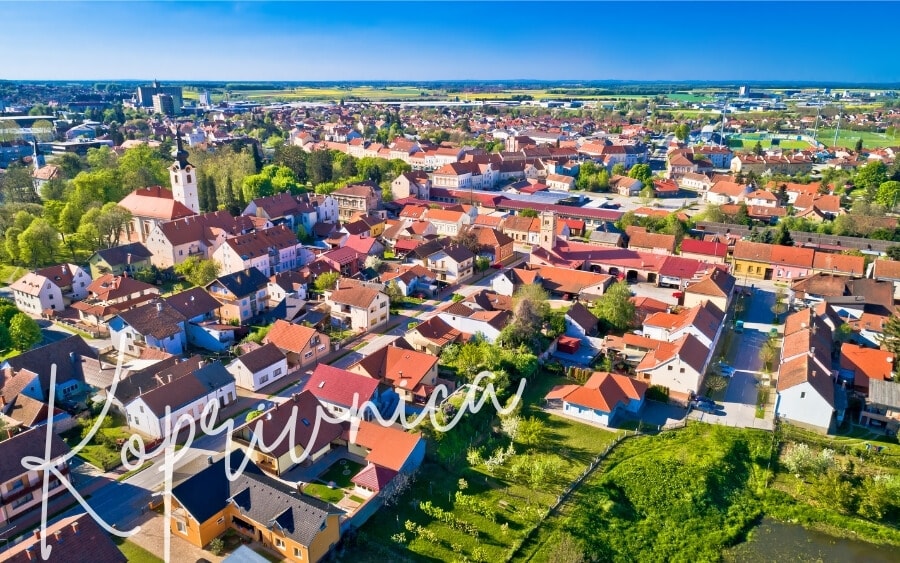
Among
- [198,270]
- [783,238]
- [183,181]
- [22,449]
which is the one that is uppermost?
[183,181]

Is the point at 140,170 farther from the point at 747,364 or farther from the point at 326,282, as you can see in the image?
the point at 747,364

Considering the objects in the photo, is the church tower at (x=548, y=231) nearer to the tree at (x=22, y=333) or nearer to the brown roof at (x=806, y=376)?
the brown roof at (x=806, y=376)

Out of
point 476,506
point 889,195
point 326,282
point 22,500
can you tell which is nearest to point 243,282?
point 326,282

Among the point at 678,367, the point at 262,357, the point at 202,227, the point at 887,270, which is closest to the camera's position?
the point at 678,367

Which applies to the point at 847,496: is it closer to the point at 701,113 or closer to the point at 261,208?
the point at 261,208

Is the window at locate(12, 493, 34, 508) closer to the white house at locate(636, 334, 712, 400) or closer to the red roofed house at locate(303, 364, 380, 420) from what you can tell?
the red roofed house at locate(303, 364, 380, 420)

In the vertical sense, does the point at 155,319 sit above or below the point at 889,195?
below

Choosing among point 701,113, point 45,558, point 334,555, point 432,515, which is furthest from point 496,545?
point 701,113
